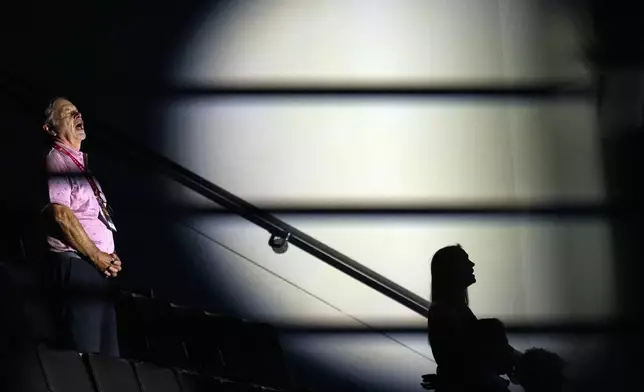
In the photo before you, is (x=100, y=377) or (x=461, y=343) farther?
(x=461, y=343)

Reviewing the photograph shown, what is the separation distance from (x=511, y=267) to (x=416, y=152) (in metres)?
0.55

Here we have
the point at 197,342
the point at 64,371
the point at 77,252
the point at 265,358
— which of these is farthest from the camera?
the point at 265,358

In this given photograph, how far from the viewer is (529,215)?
3.56 metres

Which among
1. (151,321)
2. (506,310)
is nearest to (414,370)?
(506,310)

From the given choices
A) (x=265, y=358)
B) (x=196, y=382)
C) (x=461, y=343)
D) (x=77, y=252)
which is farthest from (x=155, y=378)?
(x=461, y=343)

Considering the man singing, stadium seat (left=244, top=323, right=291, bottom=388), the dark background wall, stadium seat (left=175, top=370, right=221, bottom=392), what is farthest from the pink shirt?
the dark background wall

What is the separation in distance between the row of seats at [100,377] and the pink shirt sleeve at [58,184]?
1.34 feet

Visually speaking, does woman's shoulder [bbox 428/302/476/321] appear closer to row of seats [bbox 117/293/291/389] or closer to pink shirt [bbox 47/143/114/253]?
row of seats [bbox 117/293/291/389]

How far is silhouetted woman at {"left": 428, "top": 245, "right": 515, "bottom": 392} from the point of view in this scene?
2.60 metres

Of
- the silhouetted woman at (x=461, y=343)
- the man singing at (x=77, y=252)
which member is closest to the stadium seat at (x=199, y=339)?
the man singing at (x=77, y=252)

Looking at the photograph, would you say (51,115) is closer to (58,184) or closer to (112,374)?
(58,184)

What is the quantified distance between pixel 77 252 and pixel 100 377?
33cm

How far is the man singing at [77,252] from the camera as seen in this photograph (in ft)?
7.99

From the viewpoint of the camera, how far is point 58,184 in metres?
2.48
